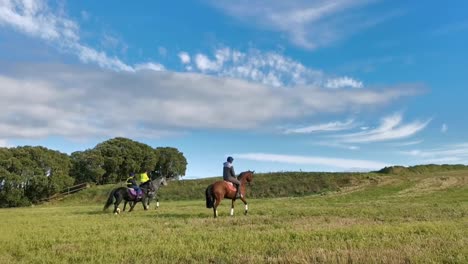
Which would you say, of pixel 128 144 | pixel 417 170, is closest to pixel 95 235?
pixel 417 170

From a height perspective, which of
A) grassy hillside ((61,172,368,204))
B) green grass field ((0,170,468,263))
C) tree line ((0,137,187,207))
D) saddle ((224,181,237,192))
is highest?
tree line ((0,137,187,207))

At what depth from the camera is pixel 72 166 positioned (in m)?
75.9

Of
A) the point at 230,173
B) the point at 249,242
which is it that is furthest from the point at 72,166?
the point at 249,242

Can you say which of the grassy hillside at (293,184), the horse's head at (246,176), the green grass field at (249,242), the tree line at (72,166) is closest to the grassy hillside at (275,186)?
the grassy hillside at (293,184)

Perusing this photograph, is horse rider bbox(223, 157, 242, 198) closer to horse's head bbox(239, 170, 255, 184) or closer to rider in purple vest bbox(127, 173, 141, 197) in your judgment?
horse's head bbox(239, 170, 255, 184)

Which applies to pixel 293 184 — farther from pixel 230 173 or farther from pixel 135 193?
pixel 230 173

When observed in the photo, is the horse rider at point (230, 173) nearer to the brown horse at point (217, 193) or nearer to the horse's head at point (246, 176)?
the brown horse at point (217, 193)

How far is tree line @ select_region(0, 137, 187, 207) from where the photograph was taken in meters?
61.0

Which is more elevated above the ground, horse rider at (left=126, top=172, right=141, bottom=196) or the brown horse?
horse rider at (left=126, top=172, right=141, bottom=196)

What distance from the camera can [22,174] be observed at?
205ft

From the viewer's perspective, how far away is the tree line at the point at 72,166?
60988mm

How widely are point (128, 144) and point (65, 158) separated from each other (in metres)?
14.1

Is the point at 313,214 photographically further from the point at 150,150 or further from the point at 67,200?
the point at 150,150

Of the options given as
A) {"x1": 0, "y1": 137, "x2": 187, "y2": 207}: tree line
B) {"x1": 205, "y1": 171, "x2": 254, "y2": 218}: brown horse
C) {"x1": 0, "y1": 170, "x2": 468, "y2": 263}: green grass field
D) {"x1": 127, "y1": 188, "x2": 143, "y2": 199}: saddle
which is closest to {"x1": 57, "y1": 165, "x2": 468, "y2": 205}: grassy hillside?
{"x1": 0, "y1": 137, "x2": 187, "y2": 207}: tree line
